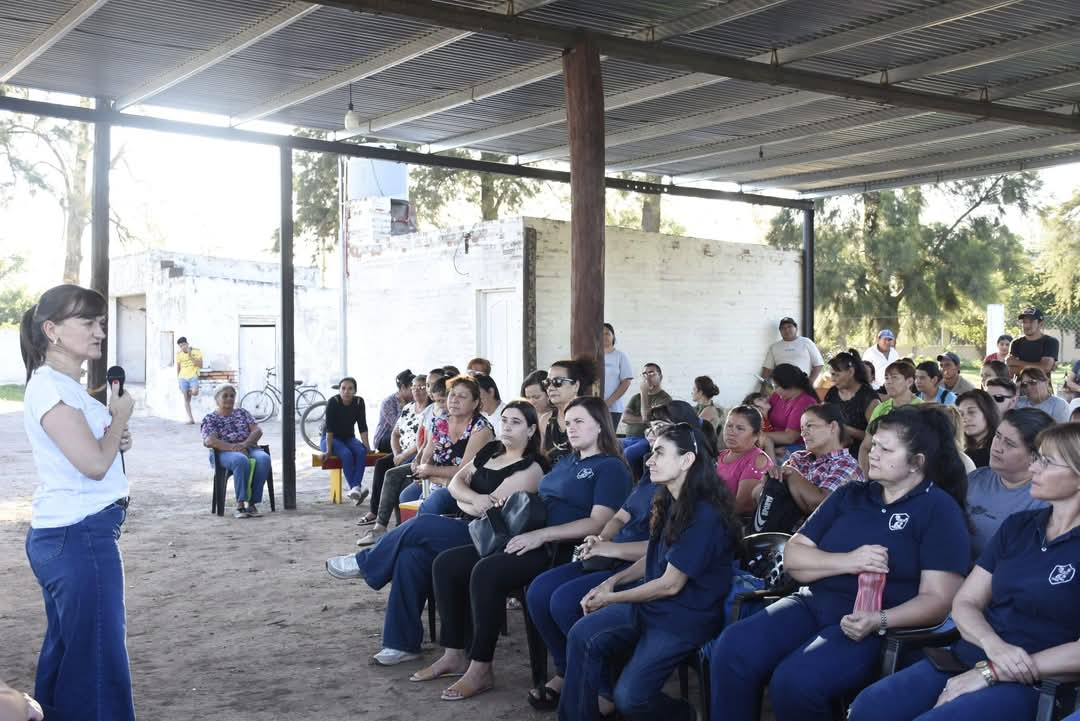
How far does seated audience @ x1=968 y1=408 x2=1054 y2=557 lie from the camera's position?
4266 millimetres

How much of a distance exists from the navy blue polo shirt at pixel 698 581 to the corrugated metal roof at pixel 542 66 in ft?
12.6

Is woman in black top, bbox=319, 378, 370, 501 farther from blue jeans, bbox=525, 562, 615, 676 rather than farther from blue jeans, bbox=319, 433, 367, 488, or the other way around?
blue jeans, bbox=525, 562, 615, 676

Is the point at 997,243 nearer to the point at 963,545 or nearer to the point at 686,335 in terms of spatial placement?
the point at 686,335

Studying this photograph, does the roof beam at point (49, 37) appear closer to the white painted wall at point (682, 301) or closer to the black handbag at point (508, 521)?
the black handbag at point (508, 521)

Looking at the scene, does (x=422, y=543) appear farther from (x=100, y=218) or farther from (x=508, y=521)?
(x=100, y=218)

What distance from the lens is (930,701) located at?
10.9ft

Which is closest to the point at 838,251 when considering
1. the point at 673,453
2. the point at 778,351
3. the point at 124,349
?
the point at 778,351

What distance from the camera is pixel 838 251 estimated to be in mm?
21953

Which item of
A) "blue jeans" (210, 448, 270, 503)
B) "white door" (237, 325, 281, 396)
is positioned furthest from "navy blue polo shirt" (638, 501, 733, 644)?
"white door" (237, 325, 281, 396)

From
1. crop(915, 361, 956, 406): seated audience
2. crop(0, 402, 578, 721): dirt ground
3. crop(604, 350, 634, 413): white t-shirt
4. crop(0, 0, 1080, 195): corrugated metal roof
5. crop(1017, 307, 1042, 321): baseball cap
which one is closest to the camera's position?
crop(0, 402, 578, 721): dirt ground

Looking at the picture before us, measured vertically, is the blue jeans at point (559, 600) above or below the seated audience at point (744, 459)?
below

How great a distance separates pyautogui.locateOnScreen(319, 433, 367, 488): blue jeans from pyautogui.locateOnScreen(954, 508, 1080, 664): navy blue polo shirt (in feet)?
25.4

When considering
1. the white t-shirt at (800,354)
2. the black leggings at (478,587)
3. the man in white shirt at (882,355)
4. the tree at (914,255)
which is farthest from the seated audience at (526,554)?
the tree at (914,255)

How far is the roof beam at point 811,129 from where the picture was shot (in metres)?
8.70
